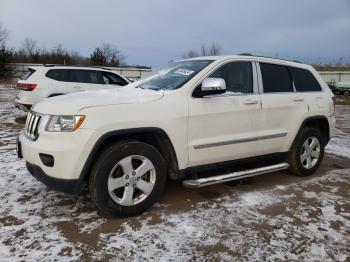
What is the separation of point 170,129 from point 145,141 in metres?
0.34

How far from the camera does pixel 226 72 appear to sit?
14.0 ft

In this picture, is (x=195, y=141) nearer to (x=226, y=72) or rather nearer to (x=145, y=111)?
(x=145, y=111)

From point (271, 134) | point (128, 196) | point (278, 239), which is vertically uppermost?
point (271, 134)

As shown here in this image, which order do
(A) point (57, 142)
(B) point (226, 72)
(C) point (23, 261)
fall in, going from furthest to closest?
(B) point (226, 72) → (A) point (57, 142) → (C) point (23, 261)

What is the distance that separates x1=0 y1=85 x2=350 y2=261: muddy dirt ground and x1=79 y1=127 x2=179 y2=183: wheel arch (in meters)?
0.51

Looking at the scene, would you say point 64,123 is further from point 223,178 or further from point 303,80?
point 303,80

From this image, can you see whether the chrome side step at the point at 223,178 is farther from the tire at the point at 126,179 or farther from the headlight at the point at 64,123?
the headlight at the point at 64,123

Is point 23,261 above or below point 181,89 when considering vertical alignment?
below

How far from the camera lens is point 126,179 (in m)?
3.45

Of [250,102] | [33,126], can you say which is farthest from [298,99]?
[33,126]

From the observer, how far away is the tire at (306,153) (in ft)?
16.3

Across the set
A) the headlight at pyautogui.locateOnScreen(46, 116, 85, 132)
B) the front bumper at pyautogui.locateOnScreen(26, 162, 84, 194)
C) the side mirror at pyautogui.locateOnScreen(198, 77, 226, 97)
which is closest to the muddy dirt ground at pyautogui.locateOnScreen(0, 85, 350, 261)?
the front bumper at pyautogui.locateOnScreen(26, 162, 84, 194)

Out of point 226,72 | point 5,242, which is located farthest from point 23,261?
point 226,72

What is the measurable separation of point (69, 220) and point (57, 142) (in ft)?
2.82
